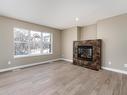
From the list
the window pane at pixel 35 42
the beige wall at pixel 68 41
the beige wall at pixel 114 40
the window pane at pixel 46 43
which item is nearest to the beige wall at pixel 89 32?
the beige wall at pixel 68 41

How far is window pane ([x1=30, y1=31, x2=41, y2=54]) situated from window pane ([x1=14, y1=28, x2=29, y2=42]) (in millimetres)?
296

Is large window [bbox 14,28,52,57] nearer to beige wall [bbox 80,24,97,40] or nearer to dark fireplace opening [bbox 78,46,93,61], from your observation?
dark fireplace opening [bbox 78,46,93,61]

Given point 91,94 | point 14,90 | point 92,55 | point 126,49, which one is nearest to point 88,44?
point 92,55

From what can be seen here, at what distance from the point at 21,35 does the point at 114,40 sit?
4533 millimetres

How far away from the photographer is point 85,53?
4.78 m

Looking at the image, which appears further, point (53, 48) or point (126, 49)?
point (53, 48)

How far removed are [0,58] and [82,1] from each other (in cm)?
391

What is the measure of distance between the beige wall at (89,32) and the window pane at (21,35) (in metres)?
3.43

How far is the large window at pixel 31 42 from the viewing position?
4391 mm

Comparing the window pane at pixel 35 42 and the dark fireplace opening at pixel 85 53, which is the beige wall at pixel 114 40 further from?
the window pane at pixel 35 42

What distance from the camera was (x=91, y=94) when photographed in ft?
6.93

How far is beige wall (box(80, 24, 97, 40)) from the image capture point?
5.08 meters

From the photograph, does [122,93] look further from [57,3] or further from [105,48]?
[57,3]

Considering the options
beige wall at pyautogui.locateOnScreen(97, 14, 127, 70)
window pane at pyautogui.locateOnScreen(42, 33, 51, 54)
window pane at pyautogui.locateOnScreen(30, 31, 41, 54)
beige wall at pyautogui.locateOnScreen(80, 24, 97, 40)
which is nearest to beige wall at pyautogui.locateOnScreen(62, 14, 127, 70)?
beige wall at pyautogui.locateOnScreen(97, 14, 127, 70)
